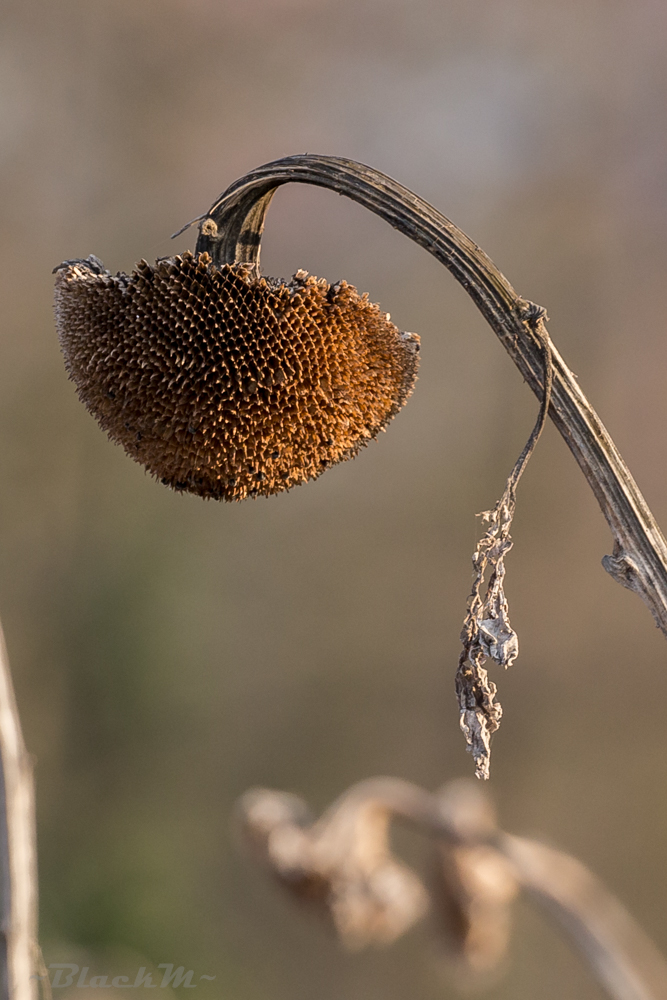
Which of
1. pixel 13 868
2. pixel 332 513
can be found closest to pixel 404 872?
pixel 13 868

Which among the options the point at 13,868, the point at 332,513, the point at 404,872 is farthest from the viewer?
the point at 332,513

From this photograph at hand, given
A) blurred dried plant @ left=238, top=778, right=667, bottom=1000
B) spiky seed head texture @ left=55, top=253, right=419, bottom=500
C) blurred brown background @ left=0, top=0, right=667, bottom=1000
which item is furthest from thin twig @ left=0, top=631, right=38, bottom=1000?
blurred brown background @ left=0, top=0, right=667, bottom=1000

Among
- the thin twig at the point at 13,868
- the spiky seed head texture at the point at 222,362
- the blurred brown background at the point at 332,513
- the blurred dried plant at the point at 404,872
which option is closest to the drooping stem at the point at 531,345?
the spiky seed head texture at the point at 222,362

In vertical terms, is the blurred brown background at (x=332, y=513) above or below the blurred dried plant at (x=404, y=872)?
above

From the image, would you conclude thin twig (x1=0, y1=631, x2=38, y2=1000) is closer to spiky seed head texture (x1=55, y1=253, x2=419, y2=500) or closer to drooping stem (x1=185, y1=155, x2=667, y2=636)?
spiky seed head texture (x1=55, y1=253, x2=419, y2=500)

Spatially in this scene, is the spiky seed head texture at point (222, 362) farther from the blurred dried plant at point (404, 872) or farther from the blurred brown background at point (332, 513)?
the blurred brown background at point (332, 513)

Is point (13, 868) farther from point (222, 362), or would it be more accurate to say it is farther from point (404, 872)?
point (404, 872)
